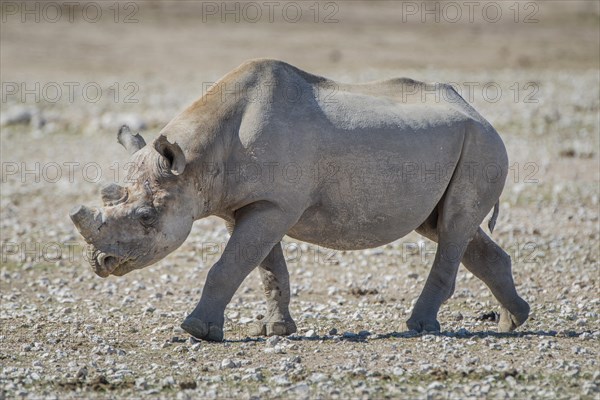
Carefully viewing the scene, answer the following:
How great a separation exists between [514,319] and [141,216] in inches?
166

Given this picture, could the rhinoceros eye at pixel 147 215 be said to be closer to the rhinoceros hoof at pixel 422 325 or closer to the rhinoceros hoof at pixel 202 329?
the rhinoceros hoof at pixel 202 329

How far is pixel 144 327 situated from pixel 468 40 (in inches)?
1491

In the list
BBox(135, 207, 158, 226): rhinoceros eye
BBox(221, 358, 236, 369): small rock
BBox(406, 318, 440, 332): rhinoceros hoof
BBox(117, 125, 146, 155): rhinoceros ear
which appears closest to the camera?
BBox(221, 358, 236, 369): small rock

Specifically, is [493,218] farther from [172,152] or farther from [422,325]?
[172,152]

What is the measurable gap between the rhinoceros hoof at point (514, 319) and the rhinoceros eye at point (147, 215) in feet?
13.0

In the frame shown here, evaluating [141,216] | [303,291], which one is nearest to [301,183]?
[141,216]

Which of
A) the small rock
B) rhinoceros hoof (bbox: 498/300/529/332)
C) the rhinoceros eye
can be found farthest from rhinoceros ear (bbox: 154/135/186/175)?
rhinoceros hoof (bbox: 498/300/529/332)

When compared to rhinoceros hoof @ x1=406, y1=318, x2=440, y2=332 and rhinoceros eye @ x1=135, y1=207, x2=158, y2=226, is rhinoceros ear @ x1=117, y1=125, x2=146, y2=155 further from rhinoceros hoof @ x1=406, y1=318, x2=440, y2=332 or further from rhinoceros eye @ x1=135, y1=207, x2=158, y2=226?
rhinoceros hoof @ x1=406, y1=318, x2=440, y2=332

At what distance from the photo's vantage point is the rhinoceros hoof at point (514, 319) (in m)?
11.5

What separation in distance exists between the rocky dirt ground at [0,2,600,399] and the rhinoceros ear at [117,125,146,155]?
6.21 feet

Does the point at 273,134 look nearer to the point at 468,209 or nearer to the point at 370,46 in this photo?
the point at 468,209

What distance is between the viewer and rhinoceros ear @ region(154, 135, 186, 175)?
9781 millimetres

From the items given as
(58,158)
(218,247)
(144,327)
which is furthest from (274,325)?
(58,158)

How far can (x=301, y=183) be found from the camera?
10.3m
